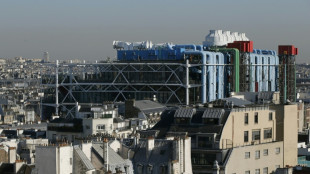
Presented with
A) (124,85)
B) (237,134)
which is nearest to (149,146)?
(237,134)

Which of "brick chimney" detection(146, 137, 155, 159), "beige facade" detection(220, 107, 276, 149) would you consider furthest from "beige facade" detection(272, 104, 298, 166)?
"brick chimney" detection(146, 137, 155, 159)

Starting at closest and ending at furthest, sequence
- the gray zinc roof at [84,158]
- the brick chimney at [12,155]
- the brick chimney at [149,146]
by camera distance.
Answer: the gray zinc roof at [84,158] → the brick chimney at [149,146] → the brick chimney at [12,155]

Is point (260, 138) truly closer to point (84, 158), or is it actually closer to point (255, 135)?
point (255, 135)

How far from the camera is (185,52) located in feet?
546

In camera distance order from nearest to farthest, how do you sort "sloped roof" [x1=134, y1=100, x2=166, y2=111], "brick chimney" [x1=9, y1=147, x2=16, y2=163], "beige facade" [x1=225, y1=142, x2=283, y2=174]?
"beige facade" [x1=225, y1=142, x2=283, y2=174]
"brick chimney" [x1=9, y1=147, x2=16, y2=163]
"sloped roof" [x1=134, y1=100, x2=166, y2=111]

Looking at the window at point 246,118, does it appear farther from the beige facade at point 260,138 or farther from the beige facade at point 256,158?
A: the beige facade at point 256,158

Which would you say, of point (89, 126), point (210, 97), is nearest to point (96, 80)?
point (210, 97)

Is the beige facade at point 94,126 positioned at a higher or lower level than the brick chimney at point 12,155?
lower

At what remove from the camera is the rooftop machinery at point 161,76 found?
162m

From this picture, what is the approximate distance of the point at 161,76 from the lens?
537ft

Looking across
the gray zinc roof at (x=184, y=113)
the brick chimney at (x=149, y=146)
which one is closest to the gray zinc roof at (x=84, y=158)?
the brick chimney at (x=149, y=146)

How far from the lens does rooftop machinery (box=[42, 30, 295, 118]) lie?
162m

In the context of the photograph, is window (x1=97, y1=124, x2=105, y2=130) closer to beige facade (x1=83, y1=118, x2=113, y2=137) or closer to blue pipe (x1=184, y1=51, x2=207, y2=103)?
beige facade (x1=83, y1=118, x2=113, y2=137)

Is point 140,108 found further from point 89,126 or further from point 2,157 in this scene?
point 2,157
